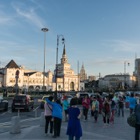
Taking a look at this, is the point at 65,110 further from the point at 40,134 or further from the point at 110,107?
the point at 40,134

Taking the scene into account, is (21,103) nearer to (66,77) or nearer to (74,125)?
(74,125)

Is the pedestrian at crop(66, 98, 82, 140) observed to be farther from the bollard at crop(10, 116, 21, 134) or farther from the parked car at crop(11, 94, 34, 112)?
the parked car at crop(11, 94, 34, 112)

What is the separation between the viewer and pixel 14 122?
1342 centimetres

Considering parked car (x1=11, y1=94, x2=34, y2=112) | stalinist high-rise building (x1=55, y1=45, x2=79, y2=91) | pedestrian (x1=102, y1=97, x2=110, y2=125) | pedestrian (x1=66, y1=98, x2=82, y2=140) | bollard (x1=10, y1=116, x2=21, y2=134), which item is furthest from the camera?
stalinist high-rise building (x1=55, y1=45, x2=79, y2=91)

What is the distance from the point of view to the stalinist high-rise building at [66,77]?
616 ft

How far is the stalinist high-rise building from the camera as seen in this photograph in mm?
187700

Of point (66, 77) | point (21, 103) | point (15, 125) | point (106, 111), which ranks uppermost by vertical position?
point (66, 77)

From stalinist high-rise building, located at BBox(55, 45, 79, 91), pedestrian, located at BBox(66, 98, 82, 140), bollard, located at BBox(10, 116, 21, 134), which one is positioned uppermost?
stalinist high-rise building, located at BBox(55, 45, 79, 91)

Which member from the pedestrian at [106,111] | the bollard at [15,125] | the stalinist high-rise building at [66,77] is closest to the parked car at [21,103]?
the pedestrian at [106,111]

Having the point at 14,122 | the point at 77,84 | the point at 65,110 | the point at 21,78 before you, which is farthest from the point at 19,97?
the point at 77,84

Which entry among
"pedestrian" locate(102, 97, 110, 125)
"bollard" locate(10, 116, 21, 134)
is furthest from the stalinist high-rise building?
"bollard" locate(10, 116, 21, 134)

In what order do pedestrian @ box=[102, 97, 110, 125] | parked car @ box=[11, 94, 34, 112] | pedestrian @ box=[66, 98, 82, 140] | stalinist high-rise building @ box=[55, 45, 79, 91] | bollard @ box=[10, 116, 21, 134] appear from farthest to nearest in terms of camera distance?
stalinist high-rise building @ box=[55, 45, 79, 91] → parked car @ box=[11, 94, 34, 112] → pedestrian @ box=[102, 97, 110, 125] → bollard @ box=[10, 116, 21, 134] → pedestrian @ box=[66, 98, 82, 140]

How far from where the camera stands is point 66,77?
627 ft

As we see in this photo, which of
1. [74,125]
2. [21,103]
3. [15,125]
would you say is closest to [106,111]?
[15,125]
